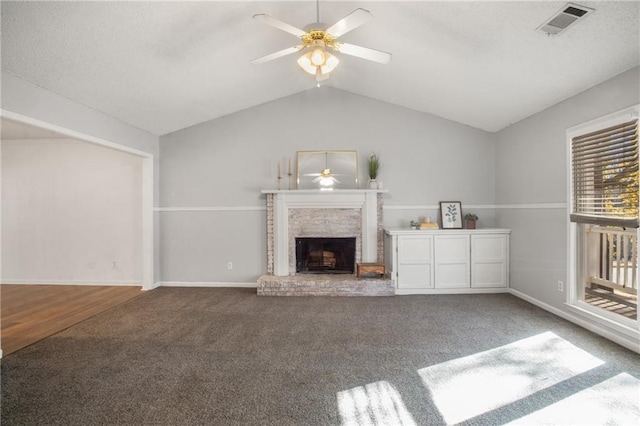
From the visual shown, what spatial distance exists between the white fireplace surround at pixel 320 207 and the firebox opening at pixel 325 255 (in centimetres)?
21

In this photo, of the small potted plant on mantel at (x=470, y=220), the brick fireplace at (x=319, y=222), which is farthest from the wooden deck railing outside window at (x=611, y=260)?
the brick fireplace at (x=319, y=222)

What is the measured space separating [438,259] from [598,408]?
2.62 m

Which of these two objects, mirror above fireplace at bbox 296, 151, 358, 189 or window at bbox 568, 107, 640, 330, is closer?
window at bbox 568, 107, 640, 330

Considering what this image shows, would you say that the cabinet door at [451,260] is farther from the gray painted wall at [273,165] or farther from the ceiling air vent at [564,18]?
the ceiling air vent at [564,18]

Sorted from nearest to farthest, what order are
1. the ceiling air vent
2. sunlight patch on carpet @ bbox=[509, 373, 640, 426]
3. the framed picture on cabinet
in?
sunlight patch on carpet @ bbox=[509, 373, 640, 426] → the ceiling air vent → the framed picture on cabinet

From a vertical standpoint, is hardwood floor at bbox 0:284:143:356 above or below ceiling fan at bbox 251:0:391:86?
below

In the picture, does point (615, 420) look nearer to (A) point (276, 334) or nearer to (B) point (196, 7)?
(A) point (276, 334)

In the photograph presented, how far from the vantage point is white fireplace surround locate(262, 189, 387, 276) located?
15.8 ft

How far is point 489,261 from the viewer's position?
4484 millimetres

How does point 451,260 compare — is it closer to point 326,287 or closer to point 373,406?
point 326,287

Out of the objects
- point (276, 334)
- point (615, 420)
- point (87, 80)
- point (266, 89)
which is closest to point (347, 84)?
point (266, 89)

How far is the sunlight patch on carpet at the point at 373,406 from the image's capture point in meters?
1.79

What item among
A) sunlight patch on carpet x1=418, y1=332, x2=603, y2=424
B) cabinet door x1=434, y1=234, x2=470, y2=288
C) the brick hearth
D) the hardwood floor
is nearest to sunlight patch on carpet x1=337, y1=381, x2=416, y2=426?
sunlight patch on carpet x1=418, y1=332, x2=603, y2=424

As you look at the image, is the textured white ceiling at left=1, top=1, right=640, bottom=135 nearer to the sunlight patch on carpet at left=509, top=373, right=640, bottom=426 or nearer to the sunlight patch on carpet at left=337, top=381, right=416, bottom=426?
the sunlight patch on carpet at left=509, top=373, right=640, bottom=426
